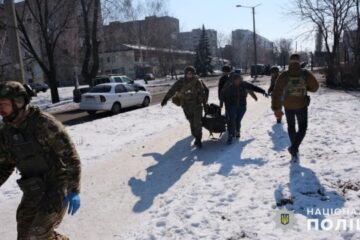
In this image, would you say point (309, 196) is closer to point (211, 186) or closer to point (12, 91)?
point (211, 186)

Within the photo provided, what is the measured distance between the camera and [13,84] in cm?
327

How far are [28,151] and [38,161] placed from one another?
11cm

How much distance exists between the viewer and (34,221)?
Result: 10.6 feet

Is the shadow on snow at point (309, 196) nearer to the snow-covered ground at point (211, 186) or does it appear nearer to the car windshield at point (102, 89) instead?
the snow-covered ground at point (211, 186)

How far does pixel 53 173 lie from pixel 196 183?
3.55 meters

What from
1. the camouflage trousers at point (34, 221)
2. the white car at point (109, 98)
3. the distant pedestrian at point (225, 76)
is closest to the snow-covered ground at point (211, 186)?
the distant pedestrian at point (225, 76)

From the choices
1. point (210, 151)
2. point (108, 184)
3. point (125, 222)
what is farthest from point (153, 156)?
point (125, 222)

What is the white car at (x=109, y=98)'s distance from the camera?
18.3 meters

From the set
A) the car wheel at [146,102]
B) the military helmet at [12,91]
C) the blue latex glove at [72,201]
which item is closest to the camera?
the military helmet at [12,91]

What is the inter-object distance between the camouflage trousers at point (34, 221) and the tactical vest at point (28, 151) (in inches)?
9.2

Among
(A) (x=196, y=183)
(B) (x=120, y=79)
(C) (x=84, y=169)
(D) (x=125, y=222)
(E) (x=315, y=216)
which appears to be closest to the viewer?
(E) (x=315, y=216)

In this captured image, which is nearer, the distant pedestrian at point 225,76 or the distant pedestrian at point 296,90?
the distant pedestrian at point 296,90

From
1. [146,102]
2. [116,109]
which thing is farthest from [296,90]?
[146,102]

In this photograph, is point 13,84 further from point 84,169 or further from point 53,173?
point 84,169
